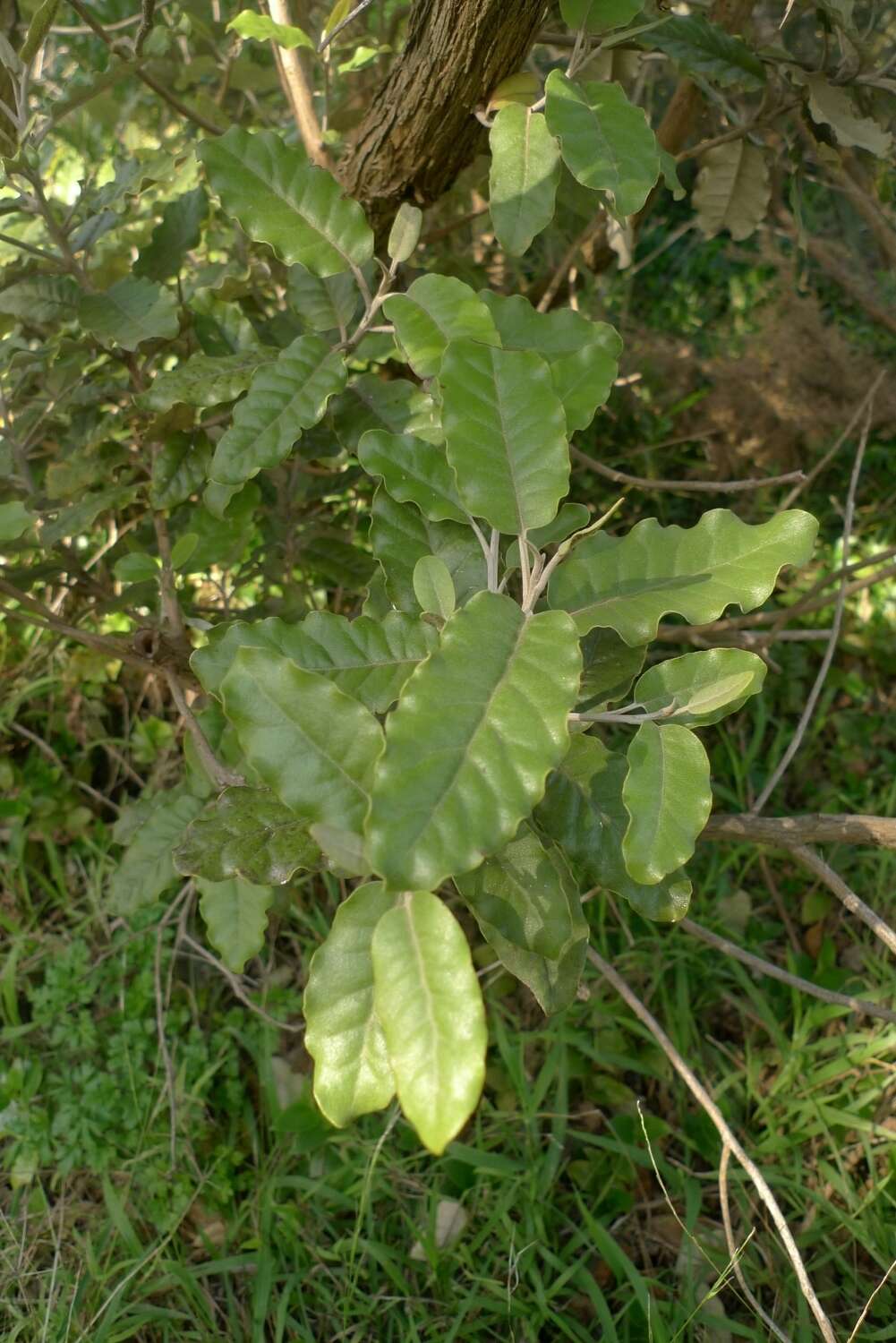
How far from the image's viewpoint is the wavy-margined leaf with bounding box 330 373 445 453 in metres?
1.28

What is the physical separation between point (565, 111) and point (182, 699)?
0.85 meters

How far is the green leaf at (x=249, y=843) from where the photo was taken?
102cm

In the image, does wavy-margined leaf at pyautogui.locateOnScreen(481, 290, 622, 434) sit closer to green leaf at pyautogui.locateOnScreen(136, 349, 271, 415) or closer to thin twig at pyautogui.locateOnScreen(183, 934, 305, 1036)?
green leaf at pyautogui.locateOnScreen(136, 349, 271, 415)

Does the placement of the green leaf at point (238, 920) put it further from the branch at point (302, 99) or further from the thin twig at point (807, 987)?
the branch at point (302, 99)

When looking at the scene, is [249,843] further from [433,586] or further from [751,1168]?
[751,1168]

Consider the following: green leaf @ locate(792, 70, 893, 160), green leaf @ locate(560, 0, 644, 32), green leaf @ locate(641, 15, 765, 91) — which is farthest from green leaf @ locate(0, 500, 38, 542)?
green leaf @ locate(792, 70, 893, 160)

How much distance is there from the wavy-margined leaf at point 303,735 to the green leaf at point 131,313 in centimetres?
68

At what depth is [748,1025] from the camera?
1.87 meters

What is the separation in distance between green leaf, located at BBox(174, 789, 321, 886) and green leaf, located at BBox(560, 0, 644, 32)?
977 millimetres

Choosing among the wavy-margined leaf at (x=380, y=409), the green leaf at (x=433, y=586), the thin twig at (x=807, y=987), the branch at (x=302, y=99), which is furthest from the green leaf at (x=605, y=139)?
the thin twig at (x=807, y=987)

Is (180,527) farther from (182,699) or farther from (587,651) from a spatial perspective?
(587,651)

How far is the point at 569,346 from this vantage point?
1178 mm

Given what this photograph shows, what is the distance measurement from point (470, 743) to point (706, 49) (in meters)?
1.17

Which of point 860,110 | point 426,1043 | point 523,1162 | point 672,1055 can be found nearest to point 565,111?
point 860,110
